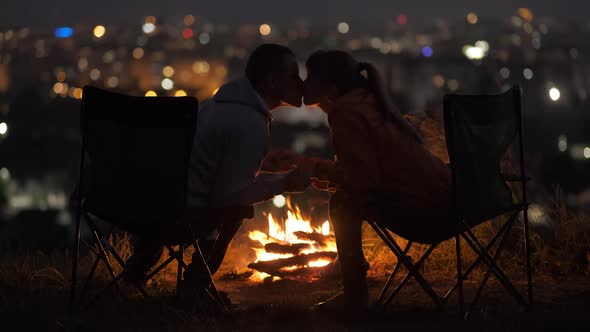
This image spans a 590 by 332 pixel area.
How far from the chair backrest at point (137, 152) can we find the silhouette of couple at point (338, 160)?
0.74 feet

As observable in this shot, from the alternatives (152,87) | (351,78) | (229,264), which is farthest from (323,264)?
(152,87)

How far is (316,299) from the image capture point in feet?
13.9

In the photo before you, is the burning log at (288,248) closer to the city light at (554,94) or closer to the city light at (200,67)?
the city light at (554,94)

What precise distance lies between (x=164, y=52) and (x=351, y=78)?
72886mm

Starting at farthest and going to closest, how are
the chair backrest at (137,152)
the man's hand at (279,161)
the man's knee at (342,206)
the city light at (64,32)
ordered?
the city light at (64,32), the man's hand at (279,161), the man's knee at (342,206), the chair backrest at (137,152)

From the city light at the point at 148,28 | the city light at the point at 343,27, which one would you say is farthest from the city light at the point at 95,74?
the city light at the point at 343,27

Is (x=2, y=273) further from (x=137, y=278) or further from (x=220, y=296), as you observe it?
(x=220, y=296)

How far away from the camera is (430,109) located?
6852 millimetres

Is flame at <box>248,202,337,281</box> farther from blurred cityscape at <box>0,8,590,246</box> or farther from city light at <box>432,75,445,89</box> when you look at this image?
city light at <box>432,75,445,89</box>

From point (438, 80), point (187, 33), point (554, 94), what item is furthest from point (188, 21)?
point (554, 94)

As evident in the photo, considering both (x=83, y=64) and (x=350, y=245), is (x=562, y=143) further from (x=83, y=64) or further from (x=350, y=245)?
(x=350, y=245)

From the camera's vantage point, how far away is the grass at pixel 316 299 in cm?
355

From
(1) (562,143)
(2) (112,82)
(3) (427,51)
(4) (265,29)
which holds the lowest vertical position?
(1) (562,143)

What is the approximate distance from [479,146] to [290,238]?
214cm
